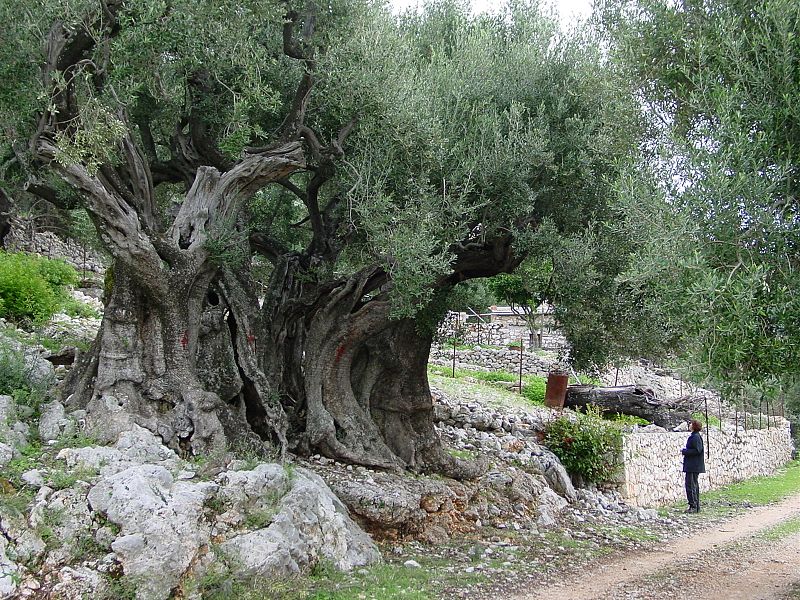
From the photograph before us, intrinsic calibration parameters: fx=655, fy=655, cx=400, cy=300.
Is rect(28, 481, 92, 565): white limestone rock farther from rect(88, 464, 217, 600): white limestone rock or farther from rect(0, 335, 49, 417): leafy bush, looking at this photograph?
rect(0, 335, 49, 417): leafy bush

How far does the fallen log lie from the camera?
23.6 metres

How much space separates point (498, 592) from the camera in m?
8.82

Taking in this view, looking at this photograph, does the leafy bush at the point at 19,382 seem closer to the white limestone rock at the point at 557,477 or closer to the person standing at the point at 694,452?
the white limestone rock at the point at 557,477

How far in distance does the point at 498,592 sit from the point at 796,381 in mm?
4589

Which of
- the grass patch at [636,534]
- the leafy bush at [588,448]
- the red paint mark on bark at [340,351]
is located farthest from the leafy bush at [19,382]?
the leafy bush at [588,448]

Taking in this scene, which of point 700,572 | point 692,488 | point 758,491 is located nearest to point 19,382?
point 700,572

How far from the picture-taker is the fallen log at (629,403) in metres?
23.6

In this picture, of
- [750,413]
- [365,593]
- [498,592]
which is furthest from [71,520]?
[750,413]

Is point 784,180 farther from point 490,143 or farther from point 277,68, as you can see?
point 277,68

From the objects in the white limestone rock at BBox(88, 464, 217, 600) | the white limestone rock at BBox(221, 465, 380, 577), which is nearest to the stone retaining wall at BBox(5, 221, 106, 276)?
the white limestone rock at BBox(221, 465, 380, 577)

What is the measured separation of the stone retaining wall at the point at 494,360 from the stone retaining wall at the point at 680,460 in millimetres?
7992

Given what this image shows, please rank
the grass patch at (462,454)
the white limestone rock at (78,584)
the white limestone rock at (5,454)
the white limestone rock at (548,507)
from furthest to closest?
the grass patch at (462,454), the white limestone rock at (548,507), the white limestone rock at (5,454), the white limestone rock at (78,584)

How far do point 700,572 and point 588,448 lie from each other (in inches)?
248

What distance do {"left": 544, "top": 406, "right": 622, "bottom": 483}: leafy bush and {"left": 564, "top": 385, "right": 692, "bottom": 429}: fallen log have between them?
253 inches
